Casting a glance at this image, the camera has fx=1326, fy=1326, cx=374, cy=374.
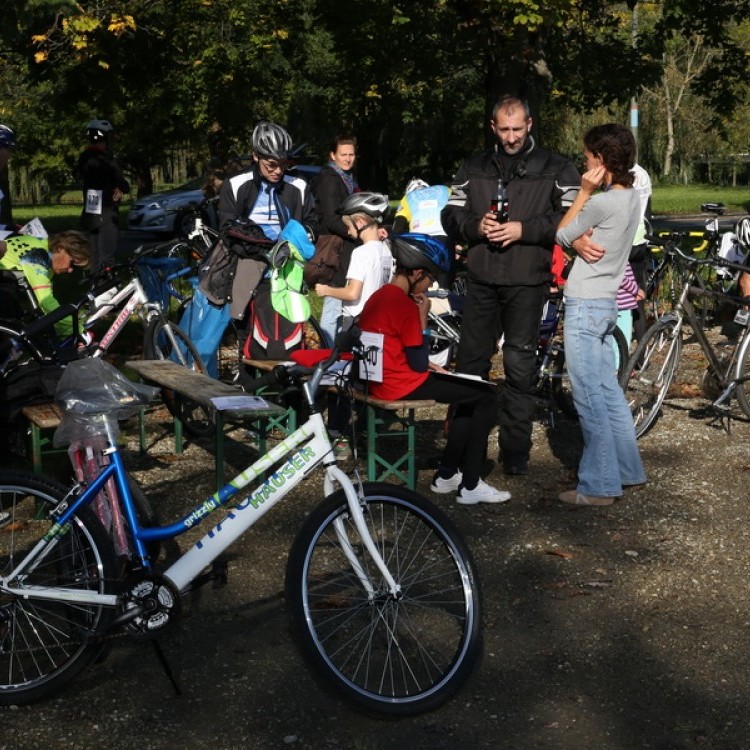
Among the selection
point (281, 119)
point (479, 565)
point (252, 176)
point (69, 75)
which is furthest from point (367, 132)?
point (479, 565)

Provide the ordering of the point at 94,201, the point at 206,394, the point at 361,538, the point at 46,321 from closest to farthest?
the point at 361,538 < the point at 46,321 < the point at 206,394 < the point at 94,201

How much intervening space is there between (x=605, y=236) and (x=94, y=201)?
9775 mm

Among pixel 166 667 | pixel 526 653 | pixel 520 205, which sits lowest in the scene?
pixel 526 653

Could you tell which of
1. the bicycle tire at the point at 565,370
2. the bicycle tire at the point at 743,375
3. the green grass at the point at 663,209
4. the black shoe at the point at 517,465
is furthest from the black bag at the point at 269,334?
the green grass at the point at 663,209

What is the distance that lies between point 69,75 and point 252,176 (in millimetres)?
13440

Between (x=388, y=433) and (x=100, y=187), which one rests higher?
(x=388, y=433)

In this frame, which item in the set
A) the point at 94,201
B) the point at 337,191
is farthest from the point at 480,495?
the point at 94,201

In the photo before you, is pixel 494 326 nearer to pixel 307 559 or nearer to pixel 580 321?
pixel 580 321

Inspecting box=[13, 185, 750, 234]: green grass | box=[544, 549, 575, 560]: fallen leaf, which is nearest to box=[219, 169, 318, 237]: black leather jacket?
box=[544, 549, 575, 560]: fallen leaf

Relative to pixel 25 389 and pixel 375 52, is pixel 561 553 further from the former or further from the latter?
pixel 375 52

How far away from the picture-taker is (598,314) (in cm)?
702

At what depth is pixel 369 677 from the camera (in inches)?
188

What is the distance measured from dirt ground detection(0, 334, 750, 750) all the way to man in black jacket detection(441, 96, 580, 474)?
72 cm

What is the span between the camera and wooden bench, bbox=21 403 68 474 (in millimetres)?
6311
